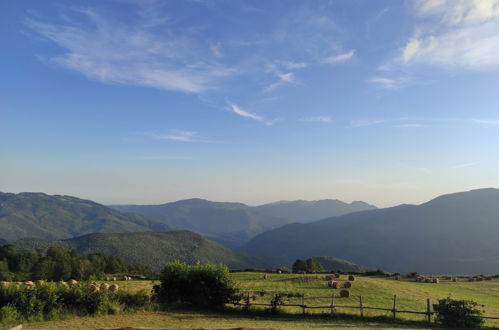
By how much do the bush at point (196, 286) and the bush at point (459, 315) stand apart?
47.5 feet

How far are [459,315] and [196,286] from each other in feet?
60.0

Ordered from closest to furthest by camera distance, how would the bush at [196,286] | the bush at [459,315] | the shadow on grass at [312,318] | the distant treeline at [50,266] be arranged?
the bush at [459,315], the shadow on grass at [312,318], the bush at [196,286], the distant treeline at [50,266]

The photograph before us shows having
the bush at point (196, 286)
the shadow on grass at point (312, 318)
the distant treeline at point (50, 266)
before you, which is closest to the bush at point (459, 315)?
the shadow on grass at point (312, 318)

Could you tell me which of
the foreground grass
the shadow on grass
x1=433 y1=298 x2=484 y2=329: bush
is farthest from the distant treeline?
x1=433 y1=298 x2=484 y2=329: bush

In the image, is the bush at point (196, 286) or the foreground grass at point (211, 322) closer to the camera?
the foreground grass at point (211, 322)

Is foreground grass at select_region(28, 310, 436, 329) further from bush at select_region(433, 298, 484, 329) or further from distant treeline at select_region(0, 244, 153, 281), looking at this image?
distant treeline at select_region(0, 244, 153, 281)

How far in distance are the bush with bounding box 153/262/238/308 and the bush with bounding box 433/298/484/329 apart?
14464mm

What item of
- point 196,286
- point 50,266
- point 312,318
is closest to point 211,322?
point 196,286

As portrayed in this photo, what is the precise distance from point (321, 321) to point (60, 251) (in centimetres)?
10591

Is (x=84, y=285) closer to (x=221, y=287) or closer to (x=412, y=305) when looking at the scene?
(x=221, y=287)

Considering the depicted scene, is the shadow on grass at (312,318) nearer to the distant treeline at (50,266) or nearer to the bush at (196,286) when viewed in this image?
the bush at (196,286)

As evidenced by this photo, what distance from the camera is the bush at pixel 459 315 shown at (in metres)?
22.5

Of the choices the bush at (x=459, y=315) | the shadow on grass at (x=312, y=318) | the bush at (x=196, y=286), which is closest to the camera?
the bush at (x=459, y=315)

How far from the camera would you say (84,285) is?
23.7m
